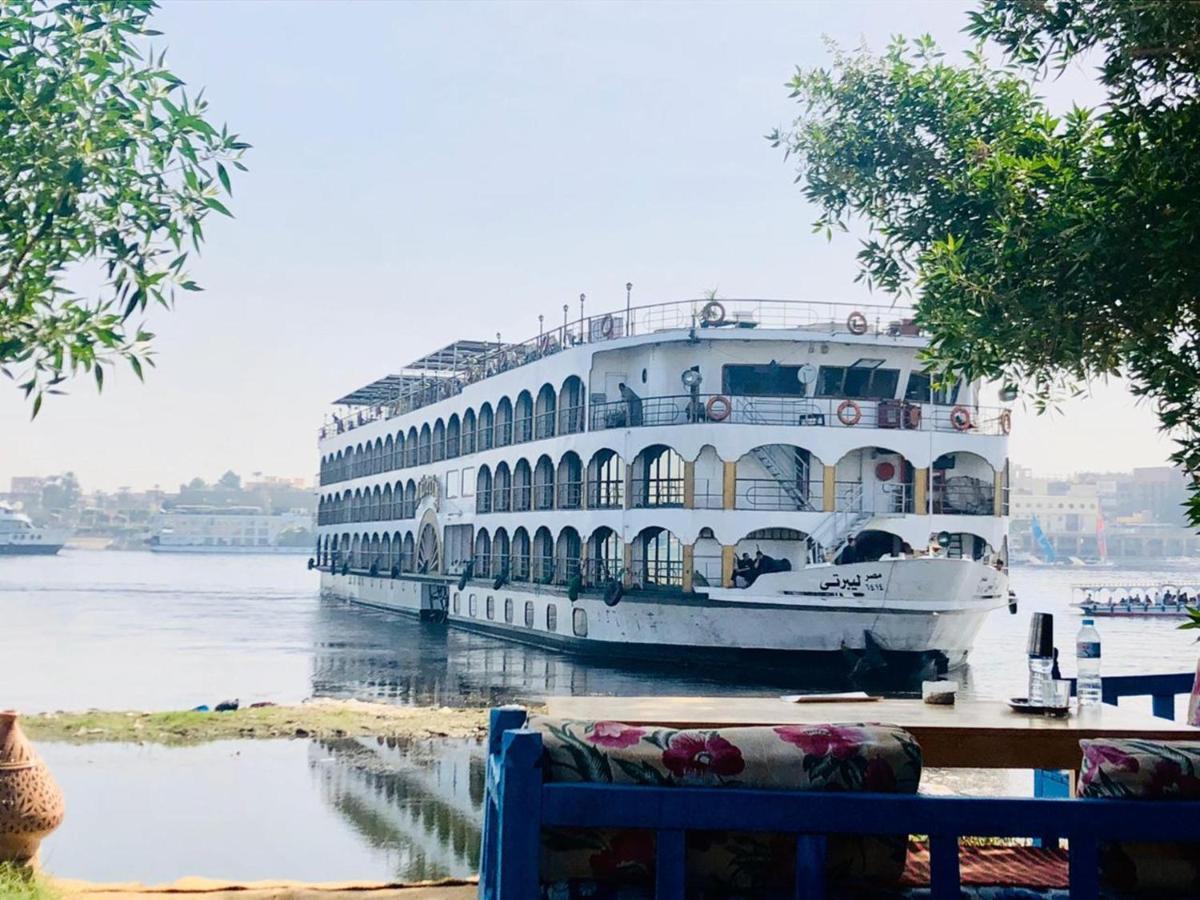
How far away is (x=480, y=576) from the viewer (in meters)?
33.0

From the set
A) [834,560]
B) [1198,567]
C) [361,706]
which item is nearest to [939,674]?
[834,560]

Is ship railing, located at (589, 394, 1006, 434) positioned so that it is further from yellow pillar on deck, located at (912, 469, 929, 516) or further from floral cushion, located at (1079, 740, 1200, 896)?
floral cushion, located at (1079, 740, 1200, 896)

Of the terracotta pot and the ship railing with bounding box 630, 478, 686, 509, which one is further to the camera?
the ship railing with bounding box 630, 478, 686, 509

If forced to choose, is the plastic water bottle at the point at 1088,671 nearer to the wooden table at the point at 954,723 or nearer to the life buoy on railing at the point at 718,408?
the wooden table at the point at 954,723

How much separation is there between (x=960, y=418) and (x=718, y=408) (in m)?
4.56

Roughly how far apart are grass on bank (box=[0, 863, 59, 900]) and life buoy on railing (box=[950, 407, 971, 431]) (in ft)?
68.1

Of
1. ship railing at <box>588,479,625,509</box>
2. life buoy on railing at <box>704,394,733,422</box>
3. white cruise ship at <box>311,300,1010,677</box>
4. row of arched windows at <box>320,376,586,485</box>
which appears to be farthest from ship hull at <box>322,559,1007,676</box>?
row of arched windows at <box>320,376,586,485</box>

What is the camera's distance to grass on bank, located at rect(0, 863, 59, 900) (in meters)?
4.54

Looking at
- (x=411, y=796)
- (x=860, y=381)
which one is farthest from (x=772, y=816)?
(x=860, y=381)

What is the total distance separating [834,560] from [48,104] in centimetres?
1942

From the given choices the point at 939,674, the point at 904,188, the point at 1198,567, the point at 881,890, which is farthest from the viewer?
the point at 1198,567

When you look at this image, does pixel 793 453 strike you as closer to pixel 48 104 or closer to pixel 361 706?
pixel 361 706

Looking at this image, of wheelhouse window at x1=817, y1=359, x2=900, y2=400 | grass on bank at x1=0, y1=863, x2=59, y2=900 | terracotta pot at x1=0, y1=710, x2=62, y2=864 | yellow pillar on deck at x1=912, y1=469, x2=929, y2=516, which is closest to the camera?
grass on bank at x1=0, y1=863, x2=59, y2=900

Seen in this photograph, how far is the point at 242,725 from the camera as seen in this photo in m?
14.4
